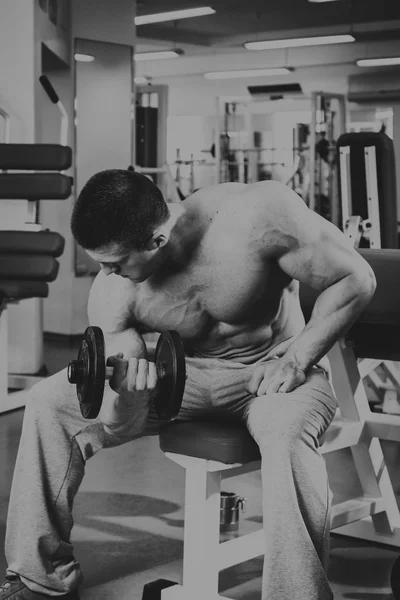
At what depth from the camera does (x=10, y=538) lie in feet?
6.71

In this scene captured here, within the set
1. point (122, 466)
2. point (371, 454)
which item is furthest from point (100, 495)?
point (371, 454)

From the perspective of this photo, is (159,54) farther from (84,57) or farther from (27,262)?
(27,262)

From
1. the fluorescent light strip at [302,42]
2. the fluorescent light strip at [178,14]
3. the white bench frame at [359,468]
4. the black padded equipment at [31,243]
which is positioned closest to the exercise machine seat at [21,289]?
the black padded equipment at [31,243]

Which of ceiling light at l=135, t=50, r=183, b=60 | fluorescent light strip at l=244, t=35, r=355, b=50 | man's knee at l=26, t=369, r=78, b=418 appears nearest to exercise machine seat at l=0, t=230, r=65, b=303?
man's knee at l=26, t=369, r=78, b=418

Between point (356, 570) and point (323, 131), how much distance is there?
25.0ft

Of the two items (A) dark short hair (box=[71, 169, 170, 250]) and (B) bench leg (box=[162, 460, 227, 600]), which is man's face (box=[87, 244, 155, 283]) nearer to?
(A) dark short hair (box=[71, 169, 170, 250])

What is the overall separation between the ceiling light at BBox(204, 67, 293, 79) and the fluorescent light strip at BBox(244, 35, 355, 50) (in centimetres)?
93

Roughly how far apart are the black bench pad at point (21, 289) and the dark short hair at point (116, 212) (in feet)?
8.17

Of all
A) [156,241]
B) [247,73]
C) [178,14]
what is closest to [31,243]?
[156,241]

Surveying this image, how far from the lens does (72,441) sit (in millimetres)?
2070

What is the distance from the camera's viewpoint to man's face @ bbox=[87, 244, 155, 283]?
6.02ft

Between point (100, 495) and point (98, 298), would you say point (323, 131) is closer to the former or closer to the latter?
point (100, 495)

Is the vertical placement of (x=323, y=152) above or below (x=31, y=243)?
above

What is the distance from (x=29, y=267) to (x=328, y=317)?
2547 mm
